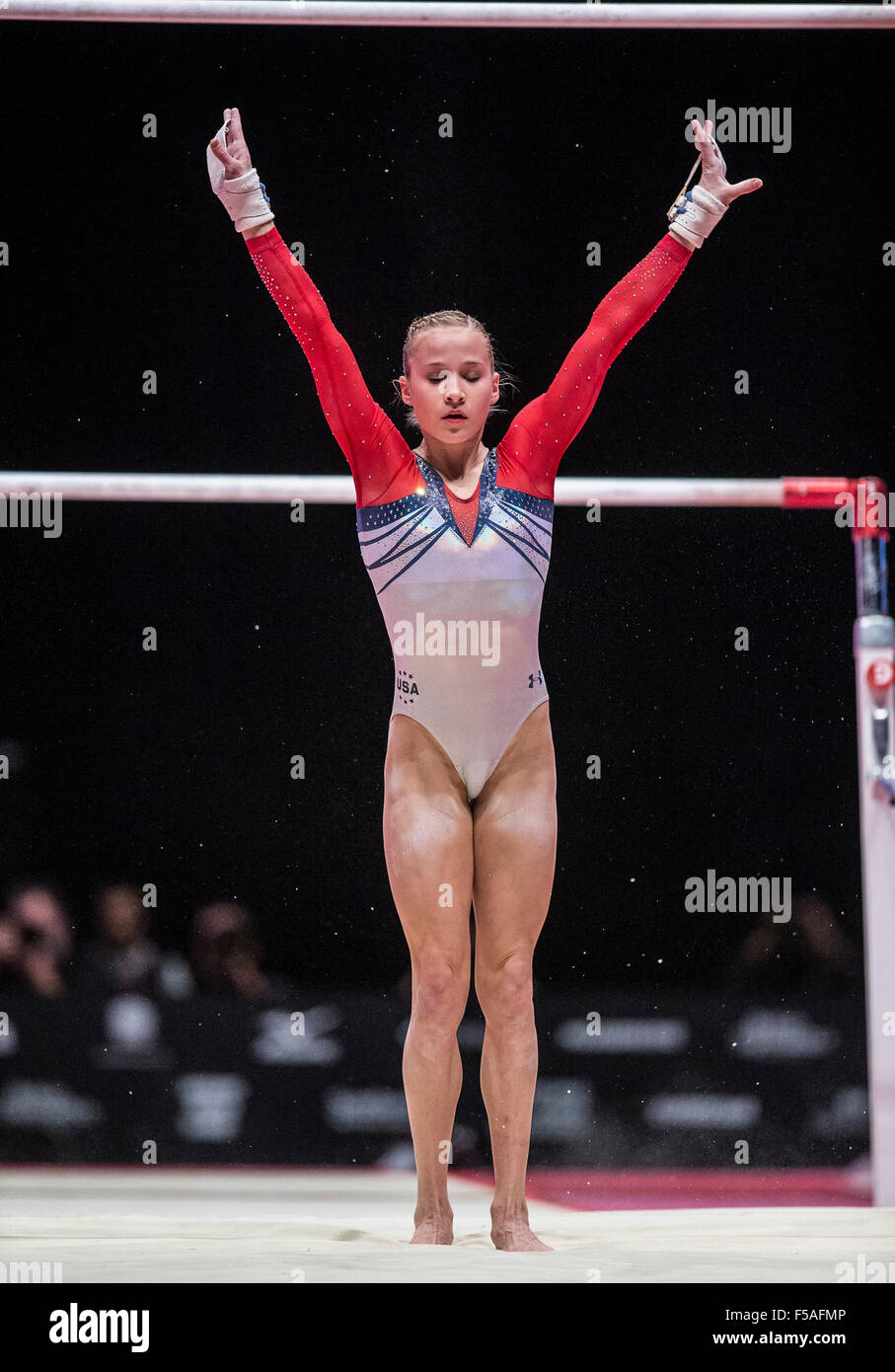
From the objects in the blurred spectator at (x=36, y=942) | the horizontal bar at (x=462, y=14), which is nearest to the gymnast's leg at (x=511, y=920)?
the horizontal bar at (x=462, y=14)

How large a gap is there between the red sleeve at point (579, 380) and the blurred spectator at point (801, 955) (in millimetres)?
1875

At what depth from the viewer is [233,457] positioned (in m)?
4.38

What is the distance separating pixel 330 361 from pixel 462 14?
0.95m

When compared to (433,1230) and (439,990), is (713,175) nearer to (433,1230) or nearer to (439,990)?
(439,990)

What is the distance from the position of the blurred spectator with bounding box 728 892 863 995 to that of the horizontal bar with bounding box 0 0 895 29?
230 cm

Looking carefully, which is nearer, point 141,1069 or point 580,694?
point 141,1069

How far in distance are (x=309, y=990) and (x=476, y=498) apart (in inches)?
74.3

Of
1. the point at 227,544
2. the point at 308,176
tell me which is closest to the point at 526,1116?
the point at 227,544

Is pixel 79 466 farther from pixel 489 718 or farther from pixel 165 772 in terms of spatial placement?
pixel 489 718

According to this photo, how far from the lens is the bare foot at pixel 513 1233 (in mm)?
2535

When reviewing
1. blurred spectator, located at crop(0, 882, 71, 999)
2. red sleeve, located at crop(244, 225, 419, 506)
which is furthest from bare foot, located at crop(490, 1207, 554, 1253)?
blurred spectator, located at crop(0, 882, 71, 999)

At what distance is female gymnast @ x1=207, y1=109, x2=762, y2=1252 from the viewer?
2645 mm

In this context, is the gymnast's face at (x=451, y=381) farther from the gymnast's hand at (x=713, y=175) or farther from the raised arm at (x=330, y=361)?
the gymnast's hand at (x=713, y=175)

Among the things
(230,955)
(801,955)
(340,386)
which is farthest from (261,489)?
(801,955)
